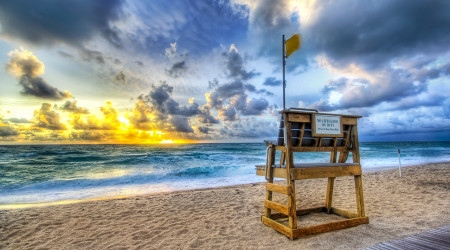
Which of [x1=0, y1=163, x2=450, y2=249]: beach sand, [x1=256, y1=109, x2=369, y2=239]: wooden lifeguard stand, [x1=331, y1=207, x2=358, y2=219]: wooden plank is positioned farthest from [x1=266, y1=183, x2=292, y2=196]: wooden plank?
[x1=331, y1=207, x2=358, y2=219]: wooden plank

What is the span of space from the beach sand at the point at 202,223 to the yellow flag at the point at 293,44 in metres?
3.55

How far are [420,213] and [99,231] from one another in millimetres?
7313

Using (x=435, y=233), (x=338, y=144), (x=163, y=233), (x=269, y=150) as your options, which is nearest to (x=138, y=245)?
(x=163, y=233)

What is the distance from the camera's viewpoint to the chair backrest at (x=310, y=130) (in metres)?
3.57

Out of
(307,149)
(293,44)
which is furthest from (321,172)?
(293,44)

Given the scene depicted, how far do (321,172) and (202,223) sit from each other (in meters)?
2.86

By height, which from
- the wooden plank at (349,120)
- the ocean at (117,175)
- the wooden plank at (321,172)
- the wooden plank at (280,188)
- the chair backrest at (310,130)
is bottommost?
the ocean at (117,175)

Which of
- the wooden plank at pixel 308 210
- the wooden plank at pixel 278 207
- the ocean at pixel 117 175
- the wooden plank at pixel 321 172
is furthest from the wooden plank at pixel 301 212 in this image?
the ocean at pixel 117 175

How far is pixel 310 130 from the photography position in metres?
3.72

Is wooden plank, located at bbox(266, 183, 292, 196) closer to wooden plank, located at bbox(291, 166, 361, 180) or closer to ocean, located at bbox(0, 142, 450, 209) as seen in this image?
wooden plank, located at bbox(291, 166, 361, 180)

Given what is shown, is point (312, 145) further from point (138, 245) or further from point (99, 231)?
point (99, 231)

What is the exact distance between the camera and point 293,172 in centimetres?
348

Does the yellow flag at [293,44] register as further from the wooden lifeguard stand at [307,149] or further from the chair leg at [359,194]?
the chair leg at [359,194]

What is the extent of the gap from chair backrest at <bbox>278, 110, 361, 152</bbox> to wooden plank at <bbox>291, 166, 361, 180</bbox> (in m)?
0.34
